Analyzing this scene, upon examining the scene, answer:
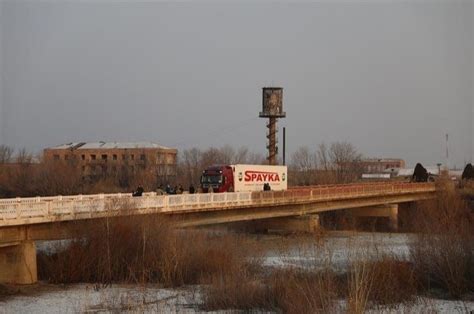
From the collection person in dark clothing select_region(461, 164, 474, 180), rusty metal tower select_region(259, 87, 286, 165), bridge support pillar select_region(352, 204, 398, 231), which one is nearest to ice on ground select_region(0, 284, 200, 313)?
bridge support pillar select_region(352, 204, 398, 231)

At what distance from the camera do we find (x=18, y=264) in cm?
3069

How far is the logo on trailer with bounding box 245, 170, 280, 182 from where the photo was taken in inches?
2376

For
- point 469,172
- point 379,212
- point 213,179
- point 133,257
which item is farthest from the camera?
point 469,172

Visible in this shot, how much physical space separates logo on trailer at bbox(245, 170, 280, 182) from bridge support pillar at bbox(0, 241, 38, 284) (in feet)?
101

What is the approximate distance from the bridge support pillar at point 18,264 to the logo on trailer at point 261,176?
3072 centimetres

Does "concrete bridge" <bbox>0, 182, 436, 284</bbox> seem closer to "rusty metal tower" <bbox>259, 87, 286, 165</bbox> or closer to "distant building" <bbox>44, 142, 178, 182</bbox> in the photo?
"rusty metal tower" <bbox>259, 87, 286, 165</bbox>

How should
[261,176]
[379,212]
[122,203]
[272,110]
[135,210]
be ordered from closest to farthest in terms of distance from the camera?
[122,203], [135,210], [261,176], [379,212], [272,110]

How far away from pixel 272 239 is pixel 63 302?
3083cm

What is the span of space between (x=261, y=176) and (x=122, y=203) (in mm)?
29454

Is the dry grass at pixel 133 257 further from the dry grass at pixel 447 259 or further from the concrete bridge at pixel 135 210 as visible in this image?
the dry grass at pixel 447 259

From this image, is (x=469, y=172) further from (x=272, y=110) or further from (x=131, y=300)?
(x=131, y=300)

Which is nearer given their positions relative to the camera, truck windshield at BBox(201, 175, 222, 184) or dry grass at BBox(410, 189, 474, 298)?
dry grass at BBox(410, 189, 474, 298)

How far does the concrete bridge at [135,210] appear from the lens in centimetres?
3036

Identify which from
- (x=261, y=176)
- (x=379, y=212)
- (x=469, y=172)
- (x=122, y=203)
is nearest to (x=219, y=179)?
(x=261, y=176)
